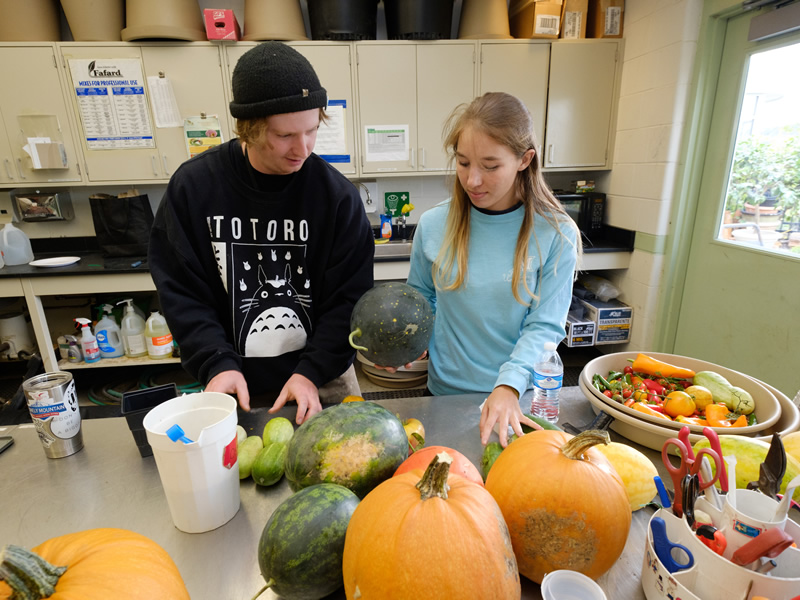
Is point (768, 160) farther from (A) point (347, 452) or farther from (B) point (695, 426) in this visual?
(A) point (347, 452)

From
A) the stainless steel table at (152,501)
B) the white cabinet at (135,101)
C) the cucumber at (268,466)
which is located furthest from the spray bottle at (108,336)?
the cucumber at (268,466)

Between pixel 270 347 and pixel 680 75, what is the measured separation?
10.2 ft

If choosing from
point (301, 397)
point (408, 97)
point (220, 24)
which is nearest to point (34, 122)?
point (220, 24)

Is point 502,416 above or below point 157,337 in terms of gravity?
above

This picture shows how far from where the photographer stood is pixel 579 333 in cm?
357

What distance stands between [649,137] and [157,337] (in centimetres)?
393

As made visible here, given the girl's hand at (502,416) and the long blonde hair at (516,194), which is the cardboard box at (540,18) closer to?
the long blonde hair at (516,194)

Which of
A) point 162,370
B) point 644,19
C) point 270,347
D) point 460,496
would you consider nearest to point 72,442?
point 270,347

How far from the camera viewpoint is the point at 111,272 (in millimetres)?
3078

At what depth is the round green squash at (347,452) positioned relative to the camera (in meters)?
0.73

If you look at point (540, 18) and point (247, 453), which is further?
point (540, 18)

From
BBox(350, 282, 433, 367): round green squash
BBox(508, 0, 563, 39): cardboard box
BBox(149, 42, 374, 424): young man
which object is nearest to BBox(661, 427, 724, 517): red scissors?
BBox(350, 282, 433, 367): round green squash

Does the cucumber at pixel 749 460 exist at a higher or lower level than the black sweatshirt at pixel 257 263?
lower

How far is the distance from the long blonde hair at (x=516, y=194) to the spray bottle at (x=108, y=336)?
2963 mm
